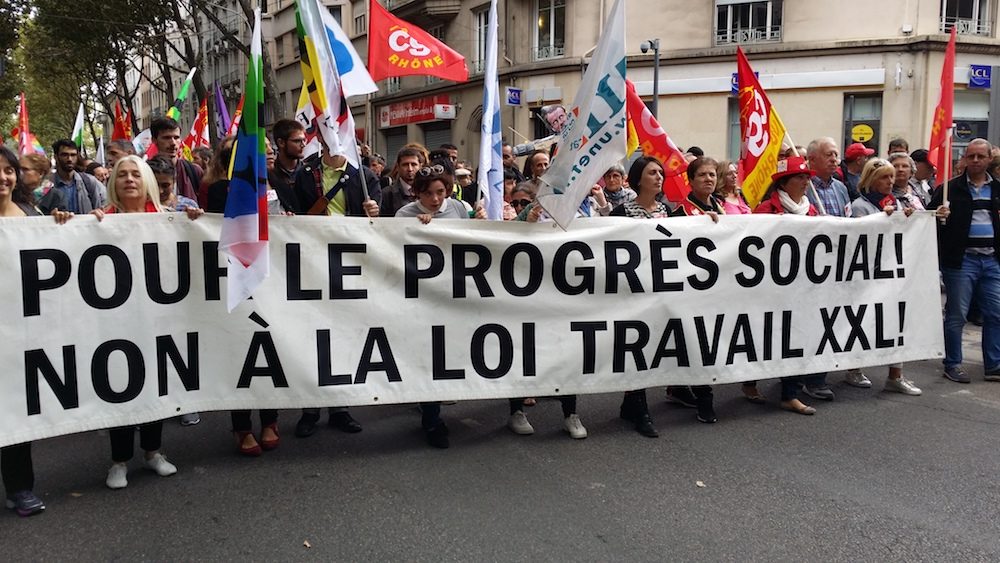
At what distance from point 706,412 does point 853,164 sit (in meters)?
4.68

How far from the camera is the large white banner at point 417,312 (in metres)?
4.04

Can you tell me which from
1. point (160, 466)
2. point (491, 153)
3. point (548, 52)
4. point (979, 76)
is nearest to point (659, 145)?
point (491, 153)

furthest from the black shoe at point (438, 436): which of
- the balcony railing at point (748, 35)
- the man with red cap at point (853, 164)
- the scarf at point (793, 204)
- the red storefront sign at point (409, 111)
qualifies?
the red storefront sign at point (409, 111)

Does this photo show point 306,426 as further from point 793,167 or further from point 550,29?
point 550,29

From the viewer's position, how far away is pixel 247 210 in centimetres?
395

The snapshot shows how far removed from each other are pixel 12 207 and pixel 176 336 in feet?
3.34

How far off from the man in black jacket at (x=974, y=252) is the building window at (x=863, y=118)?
1514 centimetres

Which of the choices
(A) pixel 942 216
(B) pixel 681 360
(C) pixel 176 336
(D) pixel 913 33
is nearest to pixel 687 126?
(D) pixel 913 33

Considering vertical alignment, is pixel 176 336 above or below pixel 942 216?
below

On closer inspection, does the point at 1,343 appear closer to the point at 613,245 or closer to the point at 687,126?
the point at 613,245

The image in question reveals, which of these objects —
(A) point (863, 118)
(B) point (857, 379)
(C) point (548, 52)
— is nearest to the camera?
(B) point (857, 379)

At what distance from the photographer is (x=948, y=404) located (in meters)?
5.62

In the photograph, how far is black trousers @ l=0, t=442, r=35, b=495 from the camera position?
3818 mm

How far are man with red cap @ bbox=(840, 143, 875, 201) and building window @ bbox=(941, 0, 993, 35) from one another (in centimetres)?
1387
